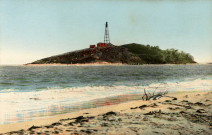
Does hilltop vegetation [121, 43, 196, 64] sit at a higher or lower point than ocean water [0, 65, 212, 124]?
higher

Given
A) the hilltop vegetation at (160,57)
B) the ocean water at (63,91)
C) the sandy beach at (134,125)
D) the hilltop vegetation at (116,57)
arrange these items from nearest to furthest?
the sandy beach at (134,125) < the ocean water at (63,91) < the hilltop vegetation at (160,57) < the hilltop vegetation at (116,57)

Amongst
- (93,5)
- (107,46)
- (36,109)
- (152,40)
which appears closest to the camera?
(36,109)

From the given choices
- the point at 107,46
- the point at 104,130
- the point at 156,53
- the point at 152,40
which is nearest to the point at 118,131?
the point at 104,130

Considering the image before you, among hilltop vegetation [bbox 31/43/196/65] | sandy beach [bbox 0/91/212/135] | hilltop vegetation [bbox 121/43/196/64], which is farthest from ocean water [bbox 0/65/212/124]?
hilltop vegetation [bbox 121/43/196/64]

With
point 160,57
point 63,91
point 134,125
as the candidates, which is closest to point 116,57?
point 160,57

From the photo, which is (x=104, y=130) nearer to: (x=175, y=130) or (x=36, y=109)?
(x=175, y=130)

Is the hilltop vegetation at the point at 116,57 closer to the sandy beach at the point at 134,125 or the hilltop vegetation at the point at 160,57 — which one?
the hilltop vegetation at the point at 160,57

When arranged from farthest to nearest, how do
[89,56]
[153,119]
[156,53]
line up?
[156,53]
[89,56]
[153,119]

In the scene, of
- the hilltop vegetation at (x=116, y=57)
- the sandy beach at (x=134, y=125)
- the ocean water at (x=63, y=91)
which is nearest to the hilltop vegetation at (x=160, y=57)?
the hilltop vegetation at (x=116, y=57)

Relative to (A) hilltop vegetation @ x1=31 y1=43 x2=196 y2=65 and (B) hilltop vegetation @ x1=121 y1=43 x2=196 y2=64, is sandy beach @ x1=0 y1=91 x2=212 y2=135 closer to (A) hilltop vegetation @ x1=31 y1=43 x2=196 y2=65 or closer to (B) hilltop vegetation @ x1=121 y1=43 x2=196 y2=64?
(A) hilltop vegetation @ x1=31 y1=43 x2=196 y2=65

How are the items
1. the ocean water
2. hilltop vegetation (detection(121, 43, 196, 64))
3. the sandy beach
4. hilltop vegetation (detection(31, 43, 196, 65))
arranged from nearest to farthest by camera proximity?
1. the sandy beach
2. the ocean water
3. hilltop vegetation (detection(121, 43, 196, 64))
4. hilltop vegetation (detection(31, 43, 196, 65))

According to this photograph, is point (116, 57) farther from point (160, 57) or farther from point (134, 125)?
point (134, 125)
